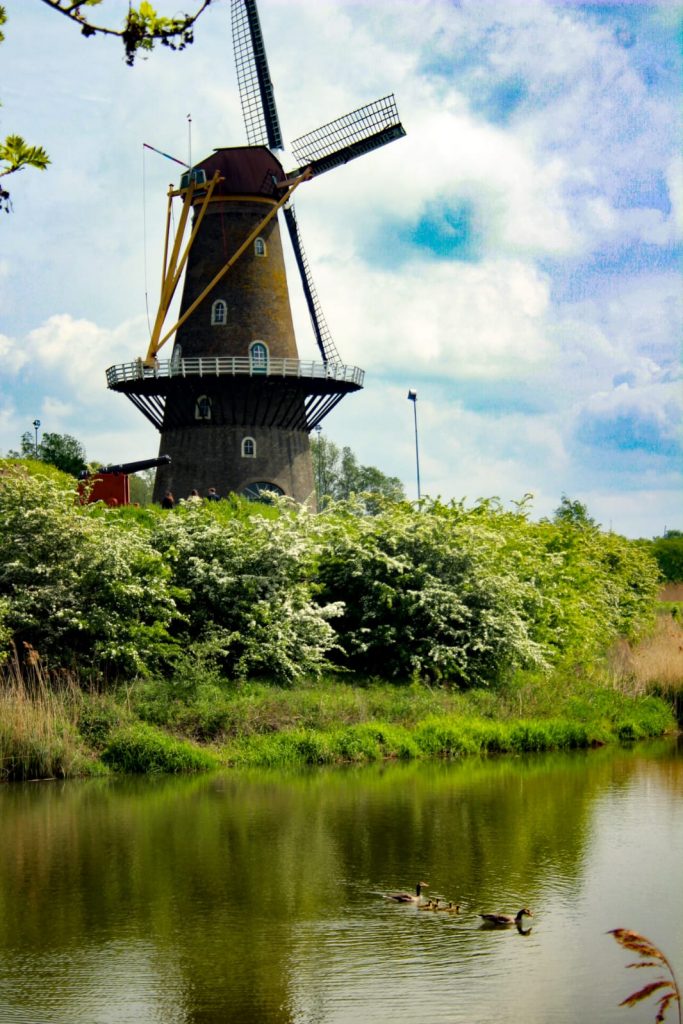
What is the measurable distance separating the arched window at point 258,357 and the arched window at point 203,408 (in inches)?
74.1

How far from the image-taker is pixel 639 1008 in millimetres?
8938

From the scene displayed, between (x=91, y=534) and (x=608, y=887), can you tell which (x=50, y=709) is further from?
(x=608, y=887)

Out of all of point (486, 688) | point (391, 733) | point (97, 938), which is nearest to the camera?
point (97, 938)

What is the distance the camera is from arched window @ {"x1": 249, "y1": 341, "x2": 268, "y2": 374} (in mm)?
39281

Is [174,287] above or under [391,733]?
above

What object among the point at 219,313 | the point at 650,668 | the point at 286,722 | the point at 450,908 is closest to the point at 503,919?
the point at 450,908

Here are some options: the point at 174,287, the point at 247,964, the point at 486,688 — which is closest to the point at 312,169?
the point at 174,287

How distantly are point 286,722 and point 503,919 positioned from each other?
999 centimetres

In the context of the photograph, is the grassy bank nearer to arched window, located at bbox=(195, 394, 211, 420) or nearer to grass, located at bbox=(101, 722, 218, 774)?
grass, located at bbox=(101, 722, 218, 774)

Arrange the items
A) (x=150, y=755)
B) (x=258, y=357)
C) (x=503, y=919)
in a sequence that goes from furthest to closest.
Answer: (x=258, y=357) < (x=150, y=755) < (x=503, y=919)

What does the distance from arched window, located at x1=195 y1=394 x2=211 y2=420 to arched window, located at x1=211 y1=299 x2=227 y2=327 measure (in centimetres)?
231

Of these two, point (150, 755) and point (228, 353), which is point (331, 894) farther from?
point (228, 353)

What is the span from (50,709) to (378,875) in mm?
7766

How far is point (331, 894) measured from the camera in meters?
12.2
